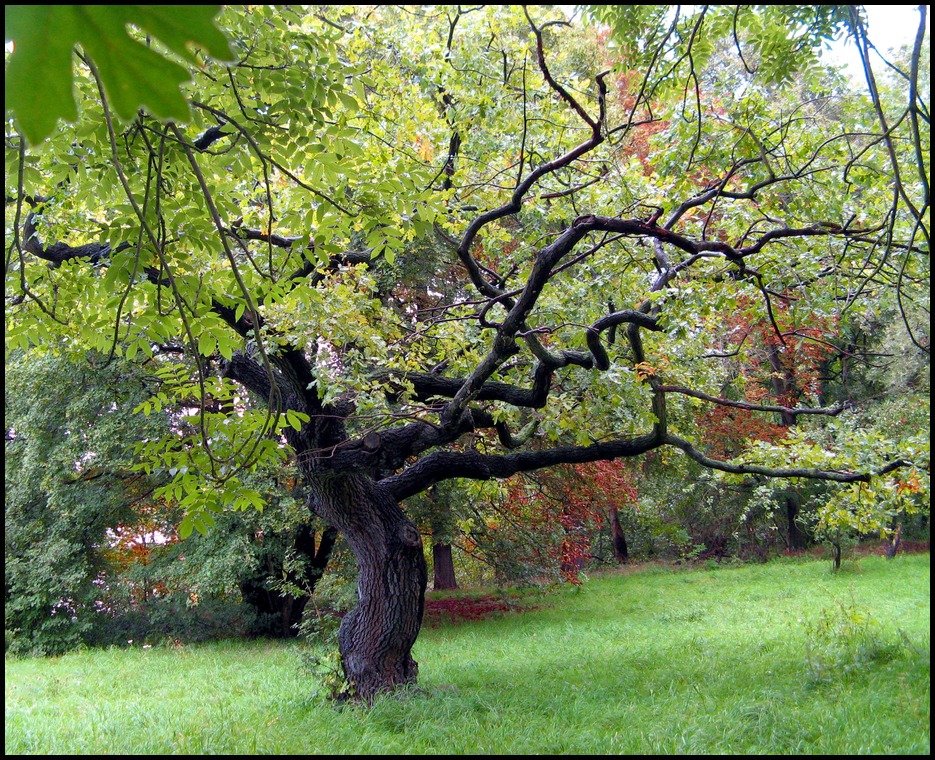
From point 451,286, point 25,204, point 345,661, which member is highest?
point 451,286

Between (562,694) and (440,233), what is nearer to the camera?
(440,233)

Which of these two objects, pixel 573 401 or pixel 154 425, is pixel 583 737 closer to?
pixel 573 401

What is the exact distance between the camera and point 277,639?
1174 centimetres

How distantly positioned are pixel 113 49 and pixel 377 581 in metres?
5.55

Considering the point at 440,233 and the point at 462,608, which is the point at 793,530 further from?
the point at 440,233

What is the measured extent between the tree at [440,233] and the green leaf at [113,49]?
6.28 ft

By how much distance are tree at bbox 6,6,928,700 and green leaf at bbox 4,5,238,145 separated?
1.91 meters

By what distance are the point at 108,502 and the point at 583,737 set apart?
9.11m

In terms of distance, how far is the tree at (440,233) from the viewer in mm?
3189

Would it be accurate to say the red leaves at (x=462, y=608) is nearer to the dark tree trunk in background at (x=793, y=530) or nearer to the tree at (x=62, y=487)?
the tree at (x=62, y=487)

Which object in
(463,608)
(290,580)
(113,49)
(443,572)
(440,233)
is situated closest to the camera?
(113,49)

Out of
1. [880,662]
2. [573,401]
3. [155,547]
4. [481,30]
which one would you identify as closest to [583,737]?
[573,401]

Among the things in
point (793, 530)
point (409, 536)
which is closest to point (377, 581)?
point (409, 536)

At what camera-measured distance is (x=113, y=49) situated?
0.66 m
